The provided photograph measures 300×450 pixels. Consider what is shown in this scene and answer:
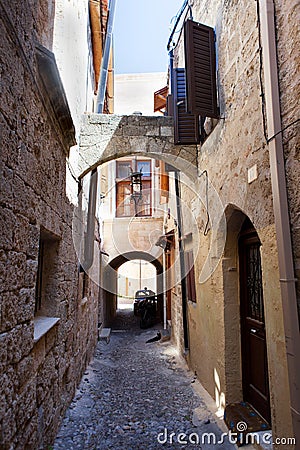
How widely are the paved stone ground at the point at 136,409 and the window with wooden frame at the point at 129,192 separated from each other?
19.1ft

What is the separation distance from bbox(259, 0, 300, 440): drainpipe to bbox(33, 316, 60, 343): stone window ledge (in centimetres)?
159

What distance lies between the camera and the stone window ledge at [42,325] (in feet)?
6.69

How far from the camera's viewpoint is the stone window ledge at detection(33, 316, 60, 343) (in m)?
2.04

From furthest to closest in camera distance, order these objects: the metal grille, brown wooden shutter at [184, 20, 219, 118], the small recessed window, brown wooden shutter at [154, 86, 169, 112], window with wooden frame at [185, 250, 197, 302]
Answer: brown wooden shutter at [154, 86, 169, 112], window with wooden frame at [185, 250, 197, 302], brown wooden shutter at [184, 20, 219, 118], the metal grille, the small recessed window

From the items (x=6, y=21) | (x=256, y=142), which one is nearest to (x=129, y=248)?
(x=256, y=142)

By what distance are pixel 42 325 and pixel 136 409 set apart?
202cm

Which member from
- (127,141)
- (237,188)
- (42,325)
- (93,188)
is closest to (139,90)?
(93,188)

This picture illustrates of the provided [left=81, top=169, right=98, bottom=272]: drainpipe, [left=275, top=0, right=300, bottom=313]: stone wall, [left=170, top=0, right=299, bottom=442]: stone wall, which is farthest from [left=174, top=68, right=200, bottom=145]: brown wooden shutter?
[left=275, top=0, right=300, bottom=313]: stone wall

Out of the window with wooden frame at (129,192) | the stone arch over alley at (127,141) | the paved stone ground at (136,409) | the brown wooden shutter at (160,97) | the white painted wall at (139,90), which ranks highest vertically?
the white painted wall at (139,90)

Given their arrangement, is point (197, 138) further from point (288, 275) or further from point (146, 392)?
point (146, 392)

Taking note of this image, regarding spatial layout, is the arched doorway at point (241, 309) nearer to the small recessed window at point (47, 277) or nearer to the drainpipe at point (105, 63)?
the small recessed window at point (47, 277)

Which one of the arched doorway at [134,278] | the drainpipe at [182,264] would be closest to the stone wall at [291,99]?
the drainpipe at [182,264]

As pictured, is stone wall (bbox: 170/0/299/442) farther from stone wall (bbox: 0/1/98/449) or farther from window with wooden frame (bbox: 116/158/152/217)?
window with wooden frame (bbox: 116/158/152/217)

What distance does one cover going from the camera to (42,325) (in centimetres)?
231
